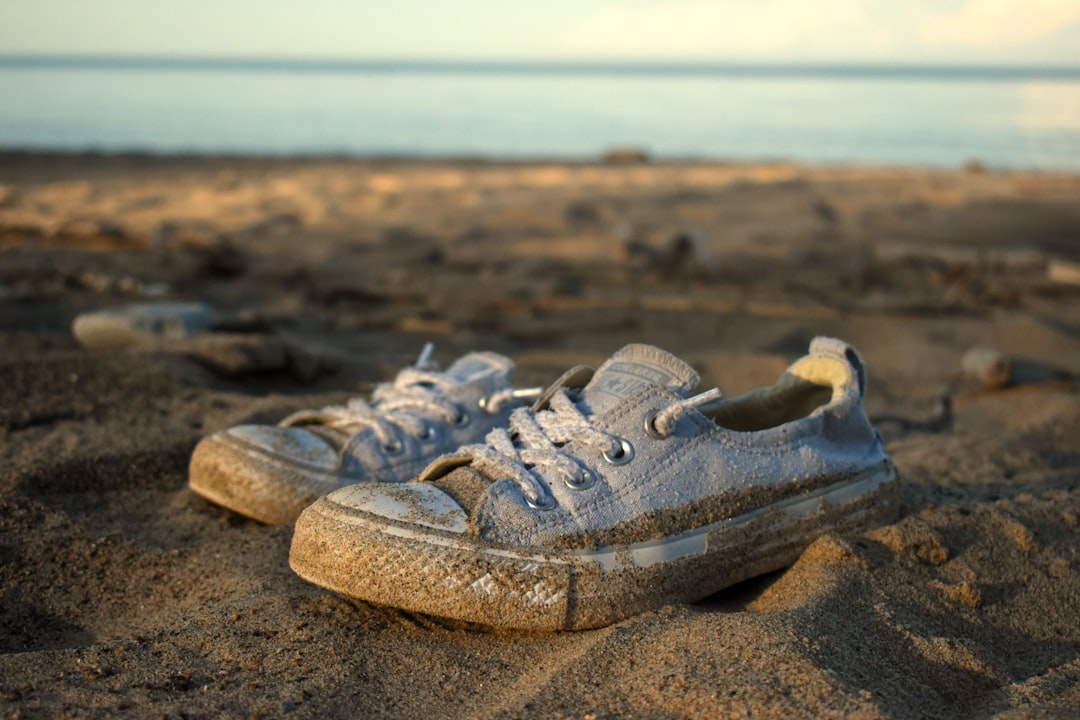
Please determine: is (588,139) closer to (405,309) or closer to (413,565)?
(405,309)

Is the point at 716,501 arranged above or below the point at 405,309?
above

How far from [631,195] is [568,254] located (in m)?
2.81

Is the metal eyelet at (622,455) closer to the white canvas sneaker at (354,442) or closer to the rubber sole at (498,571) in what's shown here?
the rubber sole at (498,571)

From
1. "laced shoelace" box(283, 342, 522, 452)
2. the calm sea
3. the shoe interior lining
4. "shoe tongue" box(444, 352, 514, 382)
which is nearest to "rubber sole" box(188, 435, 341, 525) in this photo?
"laced shoelace" box(283, 342, 522, 452)

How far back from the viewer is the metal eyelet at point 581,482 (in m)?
2.00

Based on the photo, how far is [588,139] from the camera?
19.6 metres

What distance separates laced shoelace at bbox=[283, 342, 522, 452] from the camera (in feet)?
8.37

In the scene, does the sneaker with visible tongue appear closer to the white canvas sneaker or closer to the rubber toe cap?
the rubber toe cap

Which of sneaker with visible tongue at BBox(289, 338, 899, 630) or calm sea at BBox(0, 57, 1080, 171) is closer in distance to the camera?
sneaker with visible tongue at BBox(289, 338, 899, 630)

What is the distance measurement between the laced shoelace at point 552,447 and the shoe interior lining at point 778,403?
0.38m

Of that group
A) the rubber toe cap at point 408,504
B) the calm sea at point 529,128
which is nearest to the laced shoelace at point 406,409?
the rubber toe cap at point 408,504

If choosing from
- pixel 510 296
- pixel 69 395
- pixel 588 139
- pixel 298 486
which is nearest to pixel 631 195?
pixel 510 296

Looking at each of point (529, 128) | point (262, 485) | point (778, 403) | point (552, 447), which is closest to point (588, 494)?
point (552, 447)

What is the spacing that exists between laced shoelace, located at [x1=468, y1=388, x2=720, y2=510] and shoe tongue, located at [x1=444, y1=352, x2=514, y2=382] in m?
0.51
